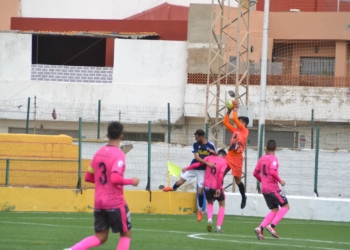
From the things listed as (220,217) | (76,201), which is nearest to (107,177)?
(220,217)

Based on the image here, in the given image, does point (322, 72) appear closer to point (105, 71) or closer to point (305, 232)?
point (105, 71)

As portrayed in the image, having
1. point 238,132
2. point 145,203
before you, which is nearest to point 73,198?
point 145,203

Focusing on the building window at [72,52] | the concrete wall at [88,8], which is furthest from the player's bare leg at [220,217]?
the concrete wall at [88,8]

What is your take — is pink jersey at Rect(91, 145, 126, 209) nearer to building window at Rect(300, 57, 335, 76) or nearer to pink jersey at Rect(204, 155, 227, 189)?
pink jersey at Rect(204, 155, 227, 189)

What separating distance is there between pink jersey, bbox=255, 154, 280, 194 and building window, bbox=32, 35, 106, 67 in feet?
83.1

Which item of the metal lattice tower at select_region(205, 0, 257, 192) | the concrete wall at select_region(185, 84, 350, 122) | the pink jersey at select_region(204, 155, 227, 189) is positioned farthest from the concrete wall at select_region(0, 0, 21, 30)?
the pink jersey at select_region(204, 155, 227, 189)

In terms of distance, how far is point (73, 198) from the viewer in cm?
2161

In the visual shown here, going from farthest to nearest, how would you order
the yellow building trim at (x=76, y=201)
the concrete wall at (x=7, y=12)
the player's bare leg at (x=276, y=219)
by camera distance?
the concrete wall at (x=7, y=12)
the yellow building trim at (x=76, y=201)
the player's bare leg at (x=276, y=219)

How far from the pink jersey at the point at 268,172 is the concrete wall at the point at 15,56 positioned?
23.9 metres

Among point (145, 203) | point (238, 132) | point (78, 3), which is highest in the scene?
point (78, 3)

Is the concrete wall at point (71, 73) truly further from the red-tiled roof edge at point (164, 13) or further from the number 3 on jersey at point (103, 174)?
the number 3 on jersey at point (103, 174)

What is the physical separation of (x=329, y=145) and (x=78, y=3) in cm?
1734

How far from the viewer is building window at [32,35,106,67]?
127ft

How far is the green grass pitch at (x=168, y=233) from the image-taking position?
40.3 feet
